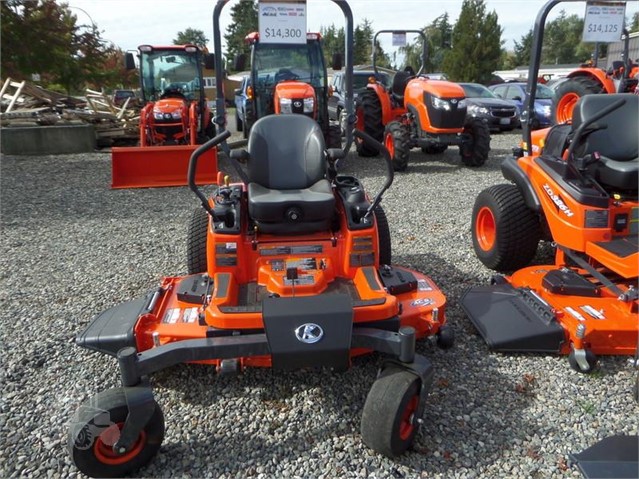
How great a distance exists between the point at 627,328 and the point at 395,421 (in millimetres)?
1396

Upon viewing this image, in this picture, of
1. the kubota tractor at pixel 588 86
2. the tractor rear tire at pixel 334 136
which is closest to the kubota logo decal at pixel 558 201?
the kubota tractor at pixel 588 86

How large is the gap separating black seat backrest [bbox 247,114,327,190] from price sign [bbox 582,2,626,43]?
1.65 metres

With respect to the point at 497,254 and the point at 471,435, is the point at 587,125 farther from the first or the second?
the point at 471,435

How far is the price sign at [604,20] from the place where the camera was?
9.53ft

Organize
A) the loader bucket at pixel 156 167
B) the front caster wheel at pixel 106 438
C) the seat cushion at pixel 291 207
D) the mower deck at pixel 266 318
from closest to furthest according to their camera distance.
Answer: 1. the front caster wheel at pixel 106 438
2. the mower deck at pixel 266 318
3. the seat cushion at pixel 291 207
4. the loader bucket at pixel 156 167

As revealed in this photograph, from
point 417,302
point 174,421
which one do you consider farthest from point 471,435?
point 174,421

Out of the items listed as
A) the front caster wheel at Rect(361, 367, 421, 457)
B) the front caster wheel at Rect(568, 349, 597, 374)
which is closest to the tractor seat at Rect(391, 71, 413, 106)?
the front caster wheel at Rect(568, 349, 597, 374)

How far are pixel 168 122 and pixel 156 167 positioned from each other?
1356 millimetres

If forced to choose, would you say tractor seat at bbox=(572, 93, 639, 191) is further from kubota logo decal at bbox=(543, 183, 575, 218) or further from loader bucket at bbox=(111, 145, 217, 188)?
loader bucket at bbox=(111, 145, 217, 188)

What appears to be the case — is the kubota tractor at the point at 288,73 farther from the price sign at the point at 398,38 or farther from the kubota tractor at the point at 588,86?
the kubota tractor at the point at 588,86

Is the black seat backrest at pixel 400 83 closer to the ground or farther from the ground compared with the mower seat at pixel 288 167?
farther from the ground

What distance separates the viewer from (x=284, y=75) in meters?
7.77

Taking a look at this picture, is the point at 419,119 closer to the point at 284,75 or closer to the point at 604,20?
the point at 284,75

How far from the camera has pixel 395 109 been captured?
8172 millimetres
